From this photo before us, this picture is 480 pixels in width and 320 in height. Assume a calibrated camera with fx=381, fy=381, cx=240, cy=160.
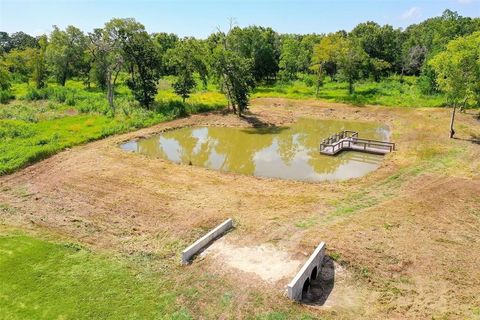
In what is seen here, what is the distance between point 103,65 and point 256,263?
113ft

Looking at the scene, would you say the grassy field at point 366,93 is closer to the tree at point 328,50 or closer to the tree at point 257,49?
the tree at point 328,50

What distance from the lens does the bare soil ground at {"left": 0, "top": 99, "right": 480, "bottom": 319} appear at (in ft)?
35.2

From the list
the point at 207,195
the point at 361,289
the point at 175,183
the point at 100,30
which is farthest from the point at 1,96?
the point at 361,289

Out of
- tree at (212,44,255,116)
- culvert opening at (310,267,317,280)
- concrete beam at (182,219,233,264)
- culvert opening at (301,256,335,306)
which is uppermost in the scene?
tree at (212,44,255,116)

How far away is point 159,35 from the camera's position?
70000 mm

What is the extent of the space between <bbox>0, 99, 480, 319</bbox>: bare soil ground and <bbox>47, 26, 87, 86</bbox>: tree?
3093 cm

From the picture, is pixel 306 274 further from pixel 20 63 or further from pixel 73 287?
pixel 20 63

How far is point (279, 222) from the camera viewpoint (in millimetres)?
14859

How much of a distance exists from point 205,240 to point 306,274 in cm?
387

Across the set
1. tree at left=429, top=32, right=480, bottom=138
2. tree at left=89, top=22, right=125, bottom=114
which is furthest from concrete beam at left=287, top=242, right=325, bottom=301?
tree at left=89, top=22, right=125, bottom=114

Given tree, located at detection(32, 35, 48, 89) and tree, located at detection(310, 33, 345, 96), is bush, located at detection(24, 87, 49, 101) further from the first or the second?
tree, located at detection(310, 33, 345, 96)

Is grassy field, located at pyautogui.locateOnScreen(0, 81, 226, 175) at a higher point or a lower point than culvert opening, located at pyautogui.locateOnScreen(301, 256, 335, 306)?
higher

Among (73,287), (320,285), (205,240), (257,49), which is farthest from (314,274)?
(257,49)

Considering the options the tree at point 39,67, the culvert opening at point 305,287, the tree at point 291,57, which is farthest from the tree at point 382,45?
the culvert opening at point 305,287
